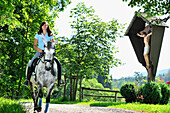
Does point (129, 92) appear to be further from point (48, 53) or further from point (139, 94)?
point (48, 53)

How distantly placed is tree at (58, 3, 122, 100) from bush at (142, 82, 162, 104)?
5.10 m

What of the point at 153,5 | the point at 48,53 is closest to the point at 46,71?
the point at 48,53

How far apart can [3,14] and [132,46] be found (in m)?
11.0

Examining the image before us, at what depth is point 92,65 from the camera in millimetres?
18281

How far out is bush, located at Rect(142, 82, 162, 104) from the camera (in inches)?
532

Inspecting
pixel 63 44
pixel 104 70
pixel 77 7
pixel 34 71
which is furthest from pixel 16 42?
pixel 34 71

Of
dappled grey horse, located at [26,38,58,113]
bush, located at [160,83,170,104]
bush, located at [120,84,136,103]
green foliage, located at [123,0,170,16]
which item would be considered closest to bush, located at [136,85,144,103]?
bush, located at [120,84,136,103]

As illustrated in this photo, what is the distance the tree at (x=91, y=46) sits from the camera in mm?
18141

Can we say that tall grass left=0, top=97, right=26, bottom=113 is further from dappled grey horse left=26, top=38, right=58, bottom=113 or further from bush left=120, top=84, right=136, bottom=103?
bush left=120, top=84, right=136, bottom=103

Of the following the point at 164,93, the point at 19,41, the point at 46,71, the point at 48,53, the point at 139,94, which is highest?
the point at 19,41

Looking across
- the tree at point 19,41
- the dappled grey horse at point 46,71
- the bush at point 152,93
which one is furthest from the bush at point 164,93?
the dappled grey horse at point 46,71

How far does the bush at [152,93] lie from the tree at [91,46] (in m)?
5.10

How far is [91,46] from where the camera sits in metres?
18.3

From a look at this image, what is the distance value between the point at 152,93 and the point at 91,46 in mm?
6961
